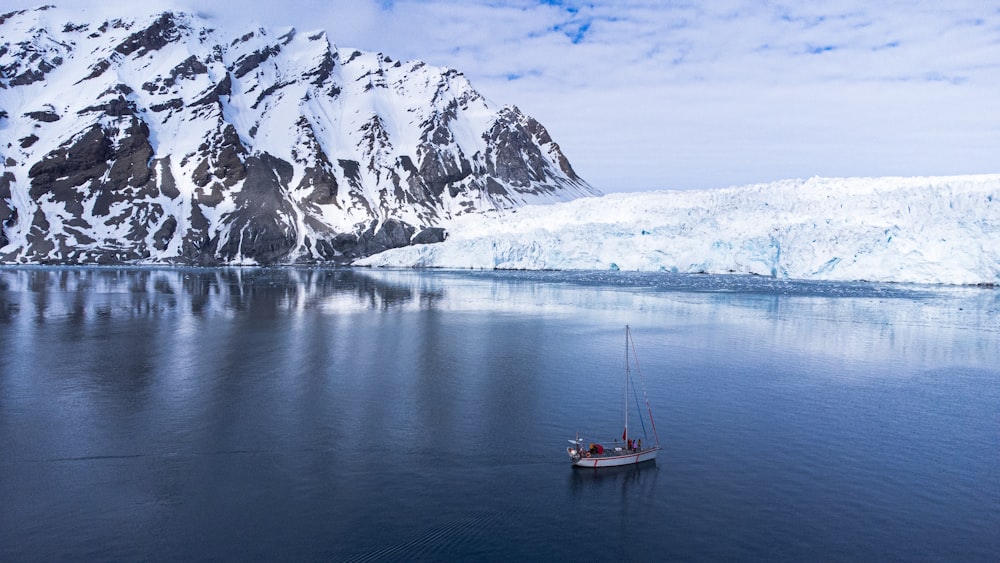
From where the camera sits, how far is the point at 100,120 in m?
139

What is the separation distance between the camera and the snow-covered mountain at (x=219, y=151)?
126m

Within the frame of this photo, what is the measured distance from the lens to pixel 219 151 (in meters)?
Answer: 143

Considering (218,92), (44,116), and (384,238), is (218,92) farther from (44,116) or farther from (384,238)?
(384,238)

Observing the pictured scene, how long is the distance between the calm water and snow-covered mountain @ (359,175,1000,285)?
26393 mm

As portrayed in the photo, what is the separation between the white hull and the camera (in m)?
16.0

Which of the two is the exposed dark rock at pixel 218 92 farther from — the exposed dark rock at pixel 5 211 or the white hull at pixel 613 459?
the white hull at pixel 613 459

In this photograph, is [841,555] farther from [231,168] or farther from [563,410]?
[231,168]

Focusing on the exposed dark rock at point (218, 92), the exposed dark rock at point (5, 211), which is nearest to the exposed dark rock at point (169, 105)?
the exposed dark rock at point (218, 92)

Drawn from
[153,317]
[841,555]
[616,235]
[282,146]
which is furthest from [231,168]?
[841,555]

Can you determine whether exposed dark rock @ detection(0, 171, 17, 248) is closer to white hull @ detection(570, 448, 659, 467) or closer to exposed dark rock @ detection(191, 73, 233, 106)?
exposed dark rock @ detection(191, 73, 233, 106)

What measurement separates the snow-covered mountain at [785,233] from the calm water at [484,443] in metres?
26.4

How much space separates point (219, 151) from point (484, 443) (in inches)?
5620

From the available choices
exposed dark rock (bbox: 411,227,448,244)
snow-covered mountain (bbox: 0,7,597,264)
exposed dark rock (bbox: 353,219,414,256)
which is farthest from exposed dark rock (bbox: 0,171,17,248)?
exposed dark rock (bbox: 411,227,448,244)

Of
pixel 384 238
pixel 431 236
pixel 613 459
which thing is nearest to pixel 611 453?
pixel 613 459
